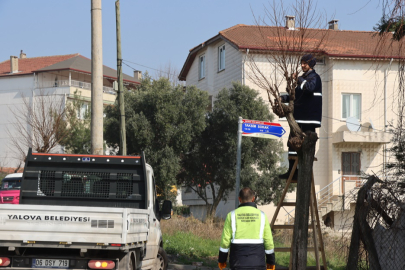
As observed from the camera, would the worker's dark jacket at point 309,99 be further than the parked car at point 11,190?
No

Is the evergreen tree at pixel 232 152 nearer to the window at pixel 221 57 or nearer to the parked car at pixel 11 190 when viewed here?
the parked car at pixel 11 190

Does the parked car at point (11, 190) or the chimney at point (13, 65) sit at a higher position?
the chimney at point (13, 65)

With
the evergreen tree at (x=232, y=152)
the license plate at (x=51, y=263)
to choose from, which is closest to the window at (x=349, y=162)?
the evergreen tree at (x=232, y=152)

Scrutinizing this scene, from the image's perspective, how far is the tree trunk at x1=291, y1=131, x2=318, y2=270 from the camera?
30.0 feet

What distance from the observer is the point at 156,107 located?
1009 inches

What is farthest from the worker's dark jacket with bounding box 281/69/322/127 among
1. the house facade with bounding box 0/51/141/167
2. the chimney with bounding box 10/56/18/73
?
the chimney with bounding box 10/56/18/73

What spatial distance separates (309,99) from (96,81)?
6.81 meters

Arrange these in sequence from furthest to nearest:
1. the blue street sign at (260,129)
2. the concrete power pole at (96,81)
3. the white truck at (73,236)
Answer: the concrete power pole at (96,81) < the blue street sign at (260,129) < the white truck at (73,236)

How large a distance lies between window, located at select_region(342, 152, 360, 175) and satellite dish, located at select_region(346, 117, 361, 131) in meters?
1.80

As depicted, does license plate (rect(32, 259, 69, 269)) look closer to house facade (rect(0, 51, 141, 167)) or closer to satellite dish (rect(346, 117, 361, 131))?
satellite dish (rect(346, 117, 361, 131))

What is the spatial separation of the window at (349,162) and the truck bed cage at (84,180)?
25633mm

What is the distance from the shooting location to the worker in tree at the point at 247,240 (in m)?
7.07

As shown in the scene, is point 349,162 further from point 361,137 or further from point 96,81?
point 96,81

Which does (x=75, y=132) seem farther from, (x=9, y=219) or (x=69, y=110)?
(x=9, y=219)
